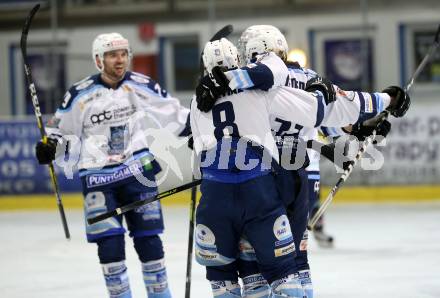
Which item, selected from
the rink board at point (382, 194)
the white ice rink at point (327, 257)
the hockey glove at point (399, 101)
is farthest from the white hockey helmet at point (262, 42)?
the rink board at point (382, 194)

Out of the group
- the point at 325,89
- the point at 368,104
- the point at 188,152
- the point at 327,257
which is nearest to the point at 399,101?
the point at 368,104

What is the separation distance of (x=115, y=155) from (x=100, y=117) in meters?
0.19

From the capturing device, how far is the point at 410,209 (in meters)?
9.16

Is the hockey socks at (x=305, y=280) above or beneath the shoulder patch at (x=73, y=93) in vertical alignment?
beneath

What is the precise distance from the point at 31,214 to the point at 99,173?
17.1 feet

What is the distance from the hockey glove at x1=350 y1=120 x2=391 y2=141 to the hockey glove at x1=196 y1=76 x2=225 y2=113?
89cm

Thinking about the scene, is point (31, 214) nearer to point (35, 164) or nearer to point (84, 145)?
point (35, 164)

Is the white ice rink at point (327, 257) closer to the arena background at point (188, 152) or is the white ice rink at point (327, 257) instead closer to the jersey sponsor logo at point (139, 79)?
the arena background at point (188, 152)

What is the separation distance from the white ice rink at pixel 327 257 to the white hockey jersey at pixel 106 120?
873 millimetres

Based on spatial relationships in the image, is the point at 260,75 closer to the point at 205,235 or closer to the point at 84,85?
the point at 205,235

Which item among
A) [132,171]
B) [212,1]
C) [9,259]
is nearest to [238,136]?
[132,171]

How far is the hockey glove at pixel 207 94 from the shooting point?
3.82 m

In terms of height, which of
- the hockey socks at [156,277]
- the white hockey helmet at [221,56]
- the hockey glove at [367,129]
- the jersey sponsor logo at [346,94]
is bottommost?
the hockey socks at [156,277]

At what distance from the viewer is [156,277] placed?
16.3ft
